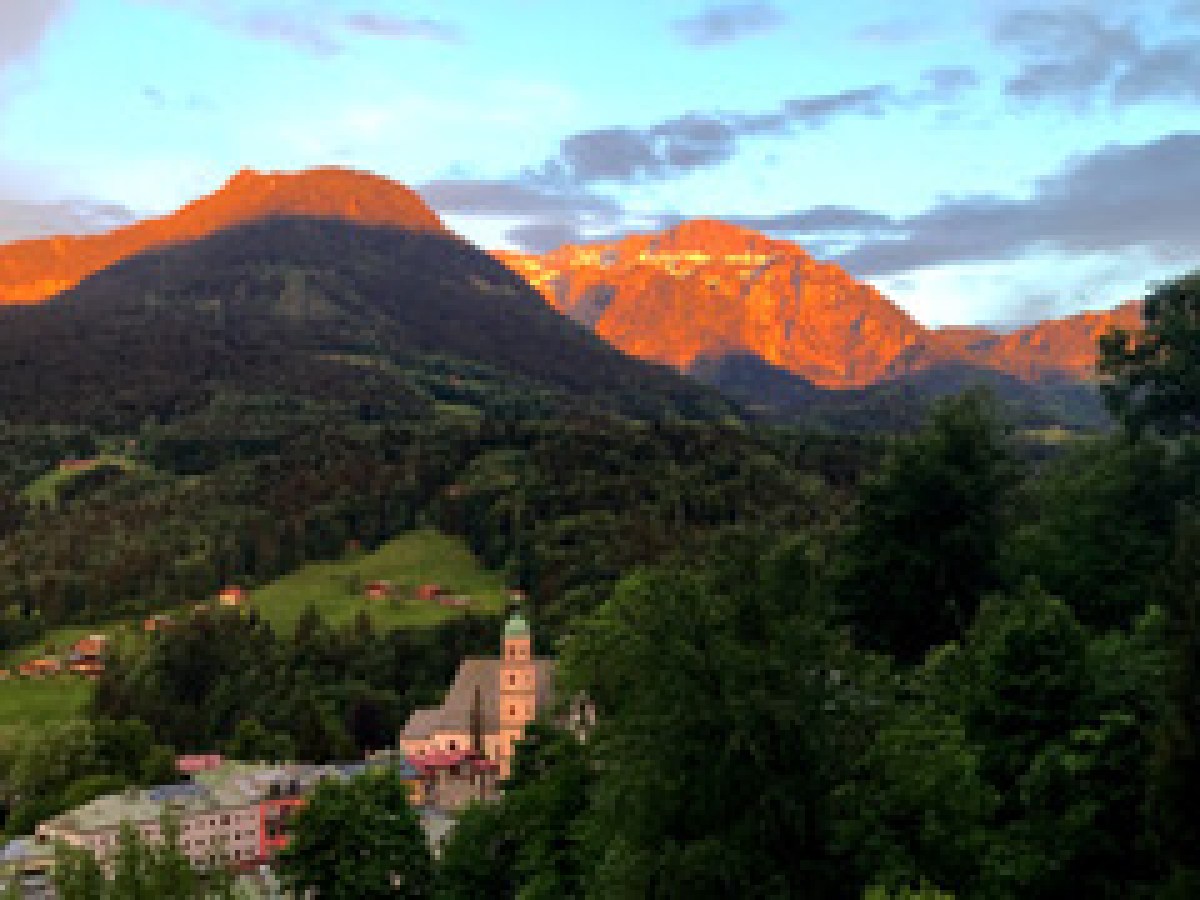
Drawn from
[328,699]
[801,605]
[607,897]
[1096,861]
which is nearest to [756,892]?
[607,897]

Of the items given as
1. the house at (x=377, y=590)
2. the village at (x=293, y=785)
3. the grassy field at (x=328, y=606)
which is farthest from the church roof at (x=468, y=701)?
the house at (x=377, y=590)

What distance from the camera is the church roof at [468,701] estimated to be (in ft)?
395

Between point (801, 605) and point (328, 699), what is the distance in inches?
4435

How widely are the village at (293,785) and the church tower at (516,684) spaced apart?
0.09 meters

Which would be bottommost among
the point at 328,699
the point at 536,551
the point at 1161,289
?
the point at 328,699

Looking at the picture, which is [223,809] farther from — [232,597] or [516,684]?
[232,597]

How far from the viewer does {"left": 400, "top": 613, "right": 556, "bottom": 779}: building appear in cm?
11794

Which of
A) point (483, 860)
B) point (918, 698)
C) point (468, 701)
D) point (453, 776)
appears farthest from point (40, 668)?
point (918, 698)

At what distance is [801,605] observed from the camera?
33.3 meters

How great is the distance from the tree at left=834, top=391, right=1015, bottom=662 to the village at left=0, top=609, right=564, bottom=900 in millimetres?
23736

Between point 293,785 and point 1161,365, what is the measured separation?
6764 cm

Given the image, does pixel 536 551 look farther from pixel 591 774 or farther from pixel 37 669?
pixel 591 774

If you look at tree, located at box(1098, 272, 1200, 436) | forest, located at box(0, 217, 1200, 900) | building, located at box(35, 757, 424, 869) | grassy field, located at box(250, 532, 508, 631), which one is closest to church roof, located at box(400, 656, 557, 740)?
building, located at box(35, 757, 424, 869)

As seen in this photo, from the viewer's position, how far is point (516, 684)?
389 ft
